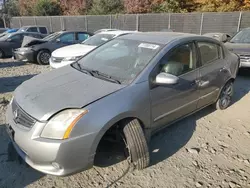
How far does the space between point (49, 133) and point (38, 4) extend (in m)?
28.7

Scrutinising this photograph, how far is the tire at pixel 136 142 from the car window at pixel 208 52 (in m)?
1.69

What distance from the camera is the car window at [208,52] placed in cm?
350

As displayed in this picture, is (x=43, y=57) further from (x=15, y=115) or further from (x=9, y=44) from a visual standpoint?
(x=15, y=115)

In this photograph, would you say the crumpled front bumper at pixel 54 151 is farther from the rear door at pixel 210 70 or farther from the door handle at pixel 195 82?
the rear door at pixel 210 70

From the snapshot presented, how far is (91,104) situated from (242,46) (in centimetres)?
611

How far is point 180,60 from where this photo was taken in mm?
3125

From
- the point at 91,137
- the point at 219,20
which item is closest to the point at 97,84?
the point at 91,137

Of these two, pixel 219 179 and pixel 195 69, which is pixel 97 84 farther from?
pixel 219 179

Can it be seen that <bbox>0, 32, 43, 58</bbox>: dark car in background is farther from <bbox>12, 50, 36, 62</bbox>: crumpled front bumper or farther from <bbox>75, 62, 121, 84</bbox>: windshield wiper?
<bbox>75, 62, 121, 84</bbox>: windshield wiper

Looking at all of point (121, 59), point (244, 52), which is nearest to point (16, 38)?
point (121, 59)

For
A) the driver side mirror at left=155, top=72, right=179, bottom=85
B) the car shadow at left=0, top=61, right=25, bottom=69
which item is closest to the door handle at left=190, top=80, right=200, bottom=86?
the driver side mirror at left=155, top=72, right=179, bottom=85

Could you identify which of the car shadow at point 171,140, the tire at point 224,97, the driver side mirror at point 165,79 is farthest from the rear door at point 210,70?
the driver side mirror at point 165,79

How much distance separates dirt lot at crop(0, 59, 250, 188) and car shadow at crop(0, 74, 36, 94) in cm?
180

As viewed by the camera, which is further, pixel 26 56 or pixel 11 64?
pixel 11 64
